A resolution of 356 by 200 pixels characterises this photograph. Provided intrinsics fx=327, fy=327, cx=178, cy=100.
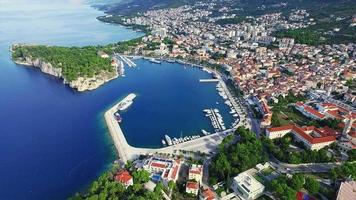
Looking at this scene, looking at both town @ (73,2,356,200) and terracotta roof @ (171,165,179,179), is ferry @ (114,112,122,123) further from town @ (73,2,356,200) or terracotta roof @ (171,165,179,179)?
terracotta roof @ (171,165,179,179)

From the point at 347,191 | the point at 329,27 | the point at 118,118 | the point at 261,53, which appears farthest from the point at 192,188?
the point at 329,27

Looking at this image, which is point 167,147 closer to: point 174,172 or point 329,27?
point 174,172

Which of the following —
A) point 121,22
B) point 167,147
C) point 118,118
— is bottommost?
point 167,147

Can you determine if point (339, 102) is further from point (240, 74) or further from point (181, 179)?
point (181, 179)

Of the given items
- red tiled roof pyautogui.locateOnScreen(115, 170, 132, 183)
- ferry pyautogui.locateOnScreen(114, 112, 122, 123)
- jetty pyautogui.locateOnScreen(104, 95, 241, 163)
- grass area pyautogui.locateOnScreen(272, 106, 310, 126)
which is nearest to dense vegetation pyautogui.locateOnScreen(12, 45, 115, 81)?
ferry pyautogui.locateOnScreen(114, 112, 122, 123)

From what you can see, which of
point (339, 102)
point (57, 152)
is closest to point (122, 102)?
point (57, 152)
